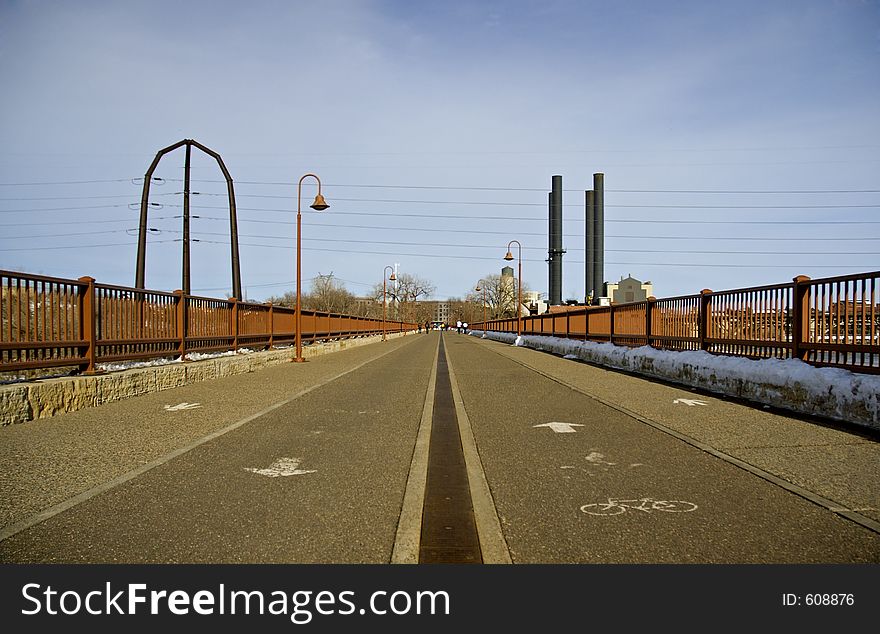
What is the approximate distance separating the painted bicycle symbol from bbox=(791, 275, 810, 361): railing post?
21.6 feet

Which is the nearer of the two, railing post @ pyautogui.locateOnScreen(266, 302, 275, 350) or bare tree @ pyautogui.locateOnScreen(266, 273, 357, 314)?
railing post @ pyautogui.locateOnScreen(266, 302, 275, 350)

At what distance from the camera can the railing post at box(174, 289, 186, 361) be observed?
14.5 m

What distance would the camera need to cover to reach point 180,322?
1451cm

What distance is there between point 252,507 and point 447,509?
1428mm

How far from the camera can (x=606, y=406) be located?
10430 millimetres

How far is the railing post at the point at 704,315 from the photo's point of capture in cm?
1404

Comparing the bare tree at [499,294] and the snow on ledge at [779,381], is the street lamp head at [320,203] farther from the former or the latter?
the bare tree at [499,294]

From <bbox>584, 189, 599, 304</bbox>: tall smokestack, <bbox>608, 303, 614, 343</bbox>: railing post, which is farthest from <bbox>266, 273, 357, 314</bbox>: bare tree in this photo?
<bbox>608, 303, 614, 343</bbox>: railing post

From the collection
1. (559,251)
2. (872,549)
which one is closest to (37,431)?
(872,549)

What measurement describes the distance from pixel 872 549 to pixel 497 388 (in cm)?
983

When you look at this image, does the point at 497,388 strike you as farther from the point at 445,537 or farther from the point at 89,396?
the point at 445,537

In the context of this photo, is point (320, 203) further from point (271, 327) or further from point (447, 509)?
point (447, 509)

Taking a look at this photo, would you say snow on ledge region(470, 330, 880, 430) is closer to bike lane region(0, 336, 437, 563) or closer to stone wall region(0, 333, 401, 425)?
bike lane region(0, 336, 437, 563)

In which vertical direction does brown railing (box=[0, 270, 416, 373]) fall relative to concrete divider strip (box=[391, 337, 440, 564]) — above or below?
above
